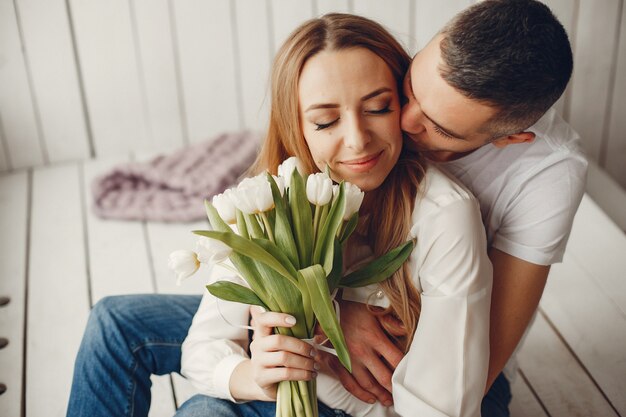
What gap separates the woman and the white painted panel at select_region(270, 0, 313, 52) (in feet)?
5.18

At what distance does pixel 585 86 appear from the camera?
298 cm

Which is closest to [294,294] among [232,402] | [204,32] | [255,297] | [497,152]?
[255,297]

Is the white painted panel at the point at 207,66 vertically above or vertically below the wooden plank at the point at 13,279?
above

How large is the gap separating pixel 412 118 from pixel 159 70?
191cm

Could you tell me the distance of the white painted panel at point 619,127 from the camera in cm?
291

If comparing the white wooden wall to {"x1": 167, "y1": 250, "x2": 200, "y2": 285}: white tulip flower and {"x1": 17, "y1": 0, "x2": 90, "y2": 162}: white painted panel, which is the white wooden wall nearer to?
{"x1": 17, "y1": 0, "x2": 90, "y2": 162}: white painted panel

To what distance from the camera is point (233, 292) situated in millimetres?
1142

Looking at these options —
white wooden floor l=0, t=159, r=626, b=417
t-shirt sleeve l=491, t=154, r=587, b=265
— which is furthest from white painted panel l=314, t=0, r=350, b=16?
t-shirt sleeve l=491, t=154, r=587, b=265

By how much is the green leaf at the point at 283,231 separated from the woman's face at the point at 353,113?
221 mm

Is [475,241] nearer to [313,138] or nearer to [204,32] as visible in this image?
[313,138]

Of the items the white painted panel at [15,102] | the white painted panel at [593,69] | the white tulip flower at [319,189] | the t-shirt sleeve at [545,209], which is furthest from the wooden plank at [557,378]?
the white painted panel at [15,102]

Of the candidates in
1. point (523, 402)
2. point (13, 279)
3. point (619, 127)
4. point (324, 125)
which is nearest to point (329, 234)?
point (324, 125)

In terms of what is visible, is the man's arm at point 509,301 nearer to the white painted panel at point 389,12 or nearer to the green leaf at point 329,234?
the green leaf at point 329,234

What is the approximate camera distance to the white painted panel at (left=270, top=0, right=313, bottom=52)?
2873 mm
